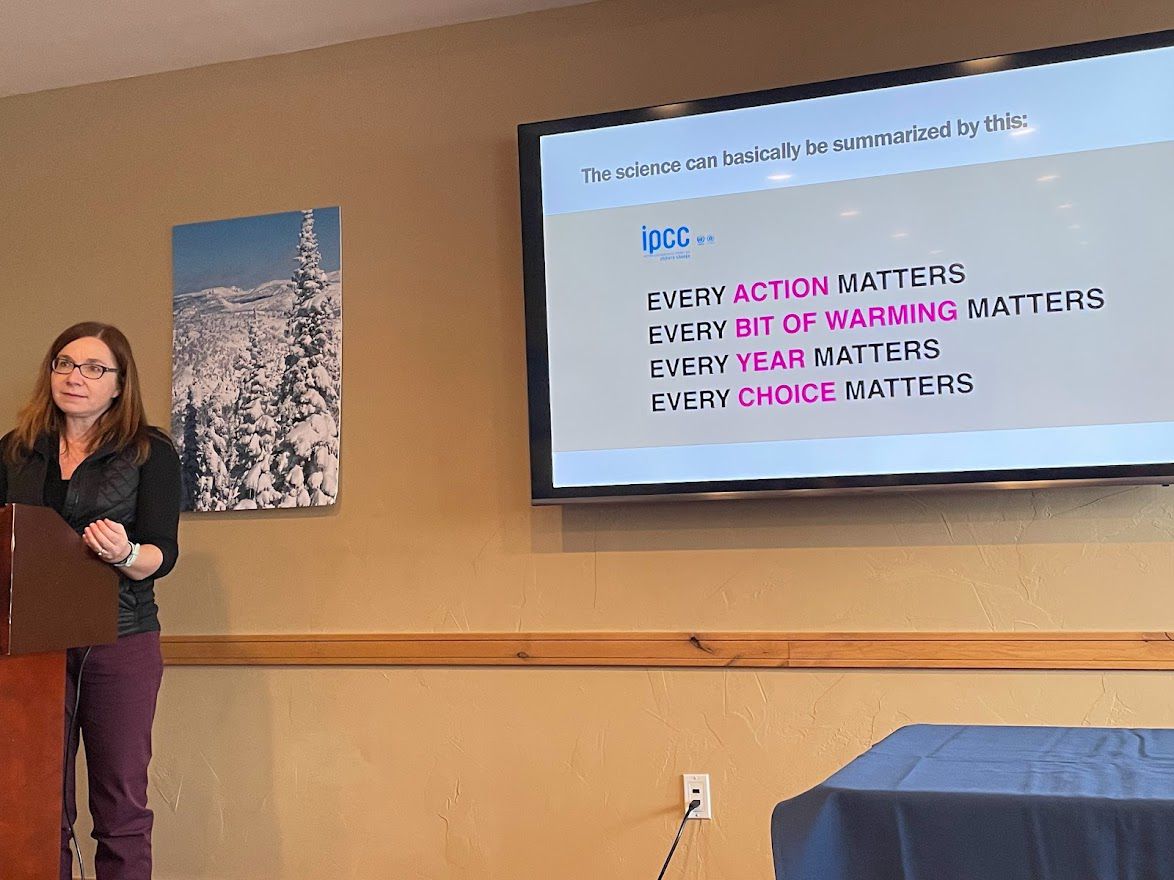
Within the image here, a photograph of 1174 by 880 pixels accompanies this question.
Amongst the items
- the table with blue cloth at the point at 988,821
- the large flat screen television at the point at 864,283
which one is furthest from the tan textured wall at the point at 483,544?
the table with blue cloth at the point at 988,821

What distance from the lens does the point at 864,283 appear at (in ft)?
8.07

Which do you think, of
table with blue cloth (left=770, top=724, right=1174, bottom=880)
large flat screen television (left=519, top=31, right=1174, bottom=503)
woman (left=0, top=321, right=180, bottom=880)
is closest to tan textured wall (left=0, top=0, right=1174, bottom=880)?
large flat screen television (left=519, top=31, right=1174, bottom=503)

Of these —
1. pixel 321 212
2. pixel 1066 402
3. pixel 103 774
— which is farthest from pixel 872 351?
pixel 103 774

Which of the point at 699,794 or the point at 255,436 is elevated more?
the point at 255,436

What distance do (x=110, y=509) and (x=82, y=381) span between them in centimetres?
28

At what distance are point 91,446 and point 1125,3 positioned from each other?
255 cm

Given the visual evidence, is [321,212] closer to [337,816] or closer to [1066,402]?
[337,816]

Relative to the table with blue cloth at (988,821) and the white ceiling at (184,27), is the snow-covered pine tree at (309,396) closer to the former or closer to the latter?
the white ceiling at (184,27)

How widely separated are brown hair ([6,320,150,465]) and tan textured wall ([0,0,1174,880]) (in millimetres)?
649

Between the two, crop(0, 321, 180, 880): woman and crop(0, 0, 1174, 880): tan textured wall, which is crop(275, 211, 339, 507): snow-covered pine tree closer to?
crop(0, 0, 1174, 880): tan textured wall

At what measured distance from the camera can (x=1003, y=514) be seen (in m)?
2.45

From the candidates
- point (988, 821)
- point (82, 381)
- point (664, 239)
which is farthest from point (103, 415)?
point (988, 821)

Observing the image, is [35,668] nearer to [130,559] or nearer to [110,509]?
[130,559]

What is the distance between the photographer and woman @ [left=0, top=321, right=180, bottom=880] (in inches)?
89.0
